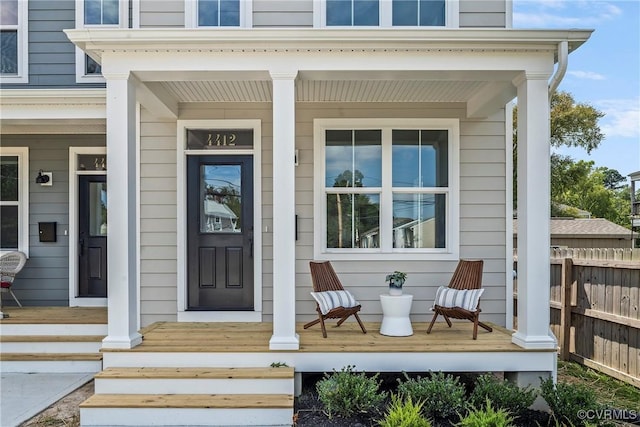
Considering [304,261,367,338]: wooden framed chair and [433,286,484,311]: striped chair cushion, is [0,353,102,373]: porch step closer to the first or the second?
[304,261,367,338]: wooden framed chair

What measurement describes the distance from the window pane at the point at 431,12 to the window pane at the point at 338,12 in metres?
0.81

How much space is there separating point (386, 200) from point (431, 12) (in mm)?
2153

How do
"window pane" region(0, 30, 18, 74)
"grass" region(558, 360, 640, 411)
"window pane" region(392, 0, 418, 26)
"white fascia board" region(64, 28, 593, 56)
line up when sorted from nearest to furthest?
"white fascia board" region(64, 28, 593, 56) → "grass" region(558, 360, 640, 411) → "window pane" region(392, 0, 418, 26) → "window pane" region(0, 30, 18, 74)

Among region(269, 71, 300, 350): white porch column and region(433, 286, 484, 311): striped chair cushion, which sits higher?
region(269, 71, 300, 350): white porch column

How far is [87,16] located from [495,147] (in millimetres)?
5025

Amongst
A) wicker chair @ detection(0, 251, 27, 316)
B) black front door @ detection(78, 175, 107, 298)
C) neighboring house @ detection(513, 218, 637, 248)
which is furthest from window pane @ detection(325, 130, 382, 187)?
neighboring house @ detection(513, 218, 637, 248)

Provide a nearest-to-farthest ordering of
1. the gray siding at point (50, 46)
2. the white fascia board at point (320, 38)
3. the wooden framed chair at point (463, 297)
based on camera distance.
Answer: the white fascia board at point (320, 38), the wooden framed chair at point (463, 297), the gray siding at point (50, 46)

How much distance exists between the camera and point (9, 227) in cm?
570

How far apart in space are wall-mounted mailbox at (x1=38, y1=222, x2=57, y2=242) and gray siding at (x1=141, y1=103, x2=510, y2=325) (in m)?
1.59

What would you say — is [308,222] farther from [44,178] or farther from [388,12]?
[44,178]

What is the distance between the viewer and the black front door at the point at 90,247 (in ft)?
18.5

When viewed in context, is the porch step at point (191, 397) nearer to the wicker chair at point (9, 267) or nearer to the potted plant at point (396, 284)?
the potted plant at point (396, 284)

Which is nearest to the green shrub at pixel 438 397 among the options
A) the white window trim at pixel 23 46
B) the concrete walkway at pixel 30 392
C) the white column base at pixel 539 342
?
the white column base at pixel 539 342

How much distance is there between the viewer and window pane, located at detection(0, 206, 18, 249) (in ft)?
18.7
